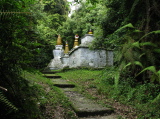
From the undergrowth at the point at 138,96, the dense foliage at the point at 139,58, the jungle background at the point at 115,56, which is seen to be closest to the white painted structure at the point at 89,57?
the jungle background at the point at 115,56

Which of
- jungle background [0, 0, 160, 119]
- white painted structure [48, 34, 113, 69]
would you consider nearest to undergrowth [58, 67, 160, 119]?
jungle background [0, 0, 160, 119]

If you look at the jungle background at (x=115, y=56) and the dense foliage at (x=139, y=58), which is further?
the dense foliage at (x=139, y=58)

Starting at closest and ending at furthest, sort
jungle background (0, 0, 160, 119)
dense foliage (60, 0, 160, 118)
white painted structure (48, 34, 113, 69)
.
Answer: jungle background (0, 0, 160, 119) → dense foliage (60, 0, 160, 118) → white painted structure (48, 34, 113, 69)

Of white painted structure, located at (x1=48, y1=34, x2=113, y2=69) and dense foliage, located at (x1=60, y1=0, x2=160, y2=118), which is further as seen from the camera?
white painted structure, located at (x1=48, y1=34, x2=113, y2=69)

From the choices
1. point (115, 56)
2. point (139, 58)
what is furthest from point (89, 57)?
point (139, 58)

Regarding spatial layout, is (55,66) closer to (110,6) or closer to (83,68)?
(83,68)

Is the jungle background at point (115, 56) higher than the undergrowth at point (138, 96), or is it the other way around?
the jungle background at point (115, 56)

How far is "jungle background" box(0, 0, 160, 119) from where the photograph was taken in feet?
3.20

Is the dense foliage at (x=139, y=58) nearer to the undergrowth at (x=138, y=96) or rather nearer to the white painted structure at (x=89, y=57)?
the undergrowth at (x=138, y=96)

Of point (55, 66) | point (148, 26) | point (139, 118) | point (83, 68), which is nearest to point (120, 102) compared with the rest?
point (139, 118)

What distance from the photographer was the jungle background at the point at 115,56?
0.98 m

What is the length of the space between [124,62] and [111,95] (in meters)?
1.10

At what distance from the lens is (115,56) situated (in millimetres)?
4809

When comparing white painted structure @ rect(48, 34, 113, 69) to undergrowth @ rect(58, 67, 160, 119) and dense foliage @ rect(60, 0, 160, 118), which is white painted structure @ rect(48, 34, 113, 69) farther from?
undergrowth @ rect(58, 67, 160, 119)
